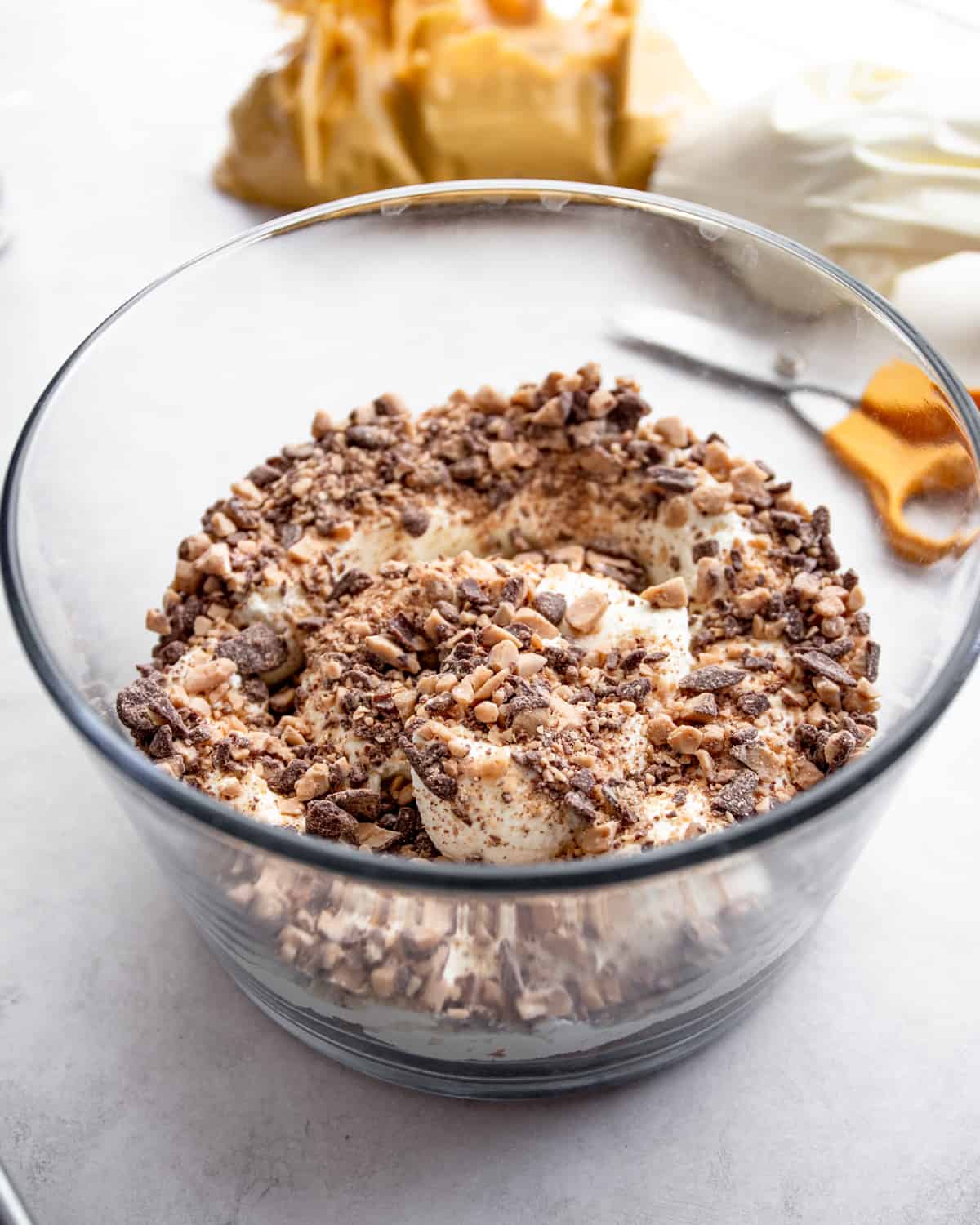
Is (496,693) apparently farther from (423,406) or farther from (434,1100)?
(423,406)

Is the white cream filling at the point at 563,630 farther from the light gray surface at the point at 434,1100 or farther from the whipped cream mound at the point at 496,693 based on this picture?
the light gray surface at the point at 434,1100

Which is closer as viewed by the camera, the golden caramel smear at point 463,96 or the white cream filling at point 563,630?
the white cream filling at point 563,630

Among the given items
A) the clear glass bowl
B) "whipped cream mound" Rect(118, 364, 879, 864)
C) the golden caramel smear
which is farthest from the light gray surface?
the golden caramel smear

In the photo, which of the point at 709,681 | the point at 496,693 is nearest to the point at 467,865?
the point at 496,693

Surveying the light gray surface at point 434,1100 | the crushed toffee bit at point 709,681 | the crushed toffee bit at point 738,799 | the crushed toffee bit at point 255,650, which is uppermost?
the crushed toffee bit at point 709,681

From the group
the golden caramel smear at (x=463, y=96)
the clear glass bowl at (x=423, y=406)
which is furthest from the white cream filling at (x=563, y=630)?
the golden caramel smear at (x=463, y=96)

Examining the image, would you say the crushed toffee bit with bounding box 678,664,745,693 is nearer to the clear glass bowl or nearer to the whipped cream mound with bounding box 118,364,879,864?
the whipped cream mound with bounding box 118,364,879,864

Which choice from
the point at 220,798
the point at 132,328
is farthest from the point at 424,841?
the point at 132,328
